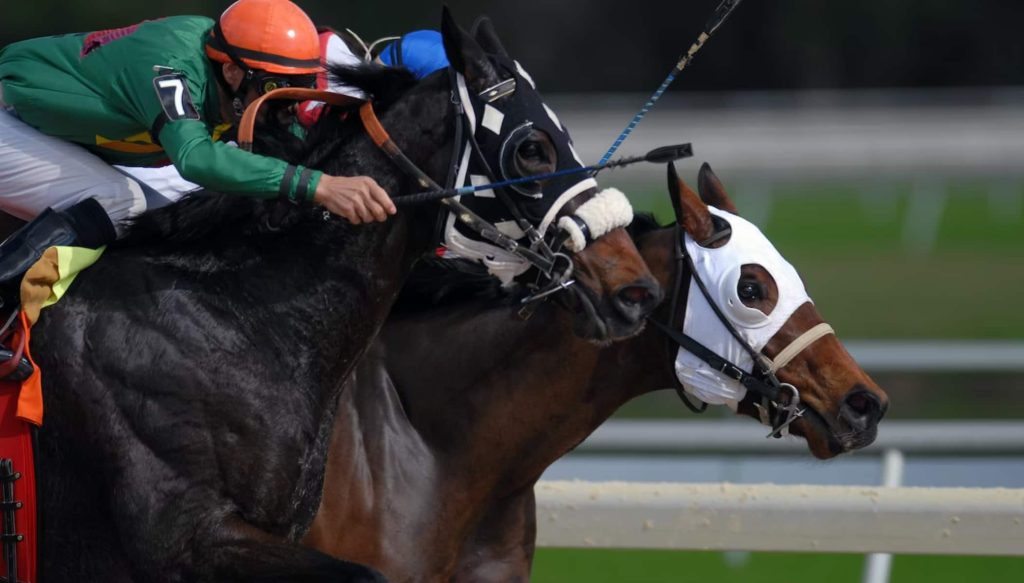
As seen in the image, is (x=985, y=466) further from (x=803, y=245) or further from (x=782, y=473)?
(x=803, y=245)

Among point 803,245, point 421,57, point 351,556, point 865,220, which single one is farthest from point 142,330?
point 865,220

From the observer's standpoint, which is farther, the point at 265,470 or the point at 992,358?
the point at 992,358

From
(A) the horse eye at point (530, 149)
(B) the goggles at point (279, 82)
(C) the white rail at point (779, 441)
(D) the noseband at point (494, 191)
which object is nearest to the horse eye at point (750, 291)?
(D) the noseband at point (494, 191)

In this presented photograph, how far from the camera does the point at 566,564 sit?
244 inches

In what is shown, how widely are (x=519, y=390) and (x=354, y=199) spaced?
1.02 m

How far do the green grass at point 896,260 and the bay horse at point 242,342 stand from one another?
796 cm

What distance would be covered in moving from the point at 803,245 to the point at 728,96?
9.62 metres

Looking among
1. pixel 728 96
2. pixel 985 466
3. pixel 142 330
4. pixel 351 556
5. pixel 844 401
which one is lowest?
pixel 728 96

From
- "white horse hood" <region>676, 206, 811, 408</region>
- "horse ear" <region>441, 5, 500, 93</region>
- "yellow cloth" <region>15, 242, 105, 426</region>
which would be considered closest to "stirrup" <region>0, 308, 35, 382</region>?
"yellow cloth" <region>15, 242, 105, 426</region>

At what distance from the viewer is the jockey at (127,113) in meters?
3.23

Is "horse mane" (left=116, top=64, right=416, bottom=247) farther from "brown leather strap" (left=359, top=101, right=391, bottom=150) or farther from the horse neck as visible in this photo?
the horse neck

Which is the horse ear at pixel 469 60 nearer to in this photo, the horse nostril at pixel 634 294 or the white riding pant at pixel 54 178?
the horse nostril at pixel 634 294

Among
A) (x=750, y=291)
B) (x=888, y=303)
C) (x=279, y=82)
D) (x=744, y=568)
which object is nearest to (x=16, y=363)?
(x=279, y=82)

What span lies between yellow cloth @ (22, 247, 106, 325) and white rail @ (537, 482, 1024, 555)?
2.00m
